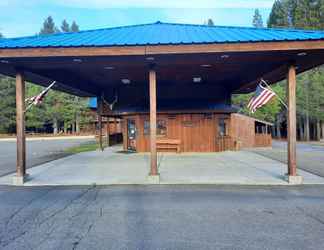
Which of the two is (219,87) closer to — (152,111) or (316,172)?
(316,172)

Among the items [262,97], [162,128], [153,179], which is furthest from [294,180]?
[162,128]

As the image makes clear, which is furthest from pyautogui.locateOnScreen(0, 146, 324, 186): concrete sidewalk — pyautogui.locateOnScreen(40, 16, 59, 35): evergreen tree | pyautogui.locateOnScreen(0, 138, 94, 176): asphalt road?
pyautogui.locateOnScreen(40, 16, 59, 35): evergreen tree

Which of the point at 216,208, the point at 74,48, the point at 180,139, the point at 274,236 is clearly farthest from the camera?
the point at 180,139

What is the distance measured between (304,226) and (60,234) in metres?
3.82

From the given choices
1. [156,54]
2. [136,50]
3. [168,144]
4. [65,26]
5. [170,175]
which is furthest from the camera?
[65,26]

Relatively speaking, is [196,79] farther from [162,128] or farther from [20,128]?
[20,128]

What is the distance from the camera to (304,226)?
478 cm

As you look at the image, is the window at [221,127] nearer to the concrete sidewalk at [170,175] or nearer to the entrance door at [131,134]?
the entrance door at [131,134]

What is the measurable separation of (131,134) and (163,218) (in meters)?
13.1

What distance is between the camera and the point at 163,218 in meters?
5.23

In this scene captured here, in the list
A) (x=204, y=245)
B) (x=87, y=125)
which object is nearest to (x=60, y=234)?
(x=204, y=245)

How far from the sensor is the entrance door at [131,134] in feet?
58.5

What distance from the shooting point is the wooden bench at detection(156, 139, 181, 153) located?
16.6 metres

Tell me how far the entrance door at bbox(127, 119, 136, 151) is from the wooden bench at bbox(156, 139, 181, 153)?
6.32 ft
